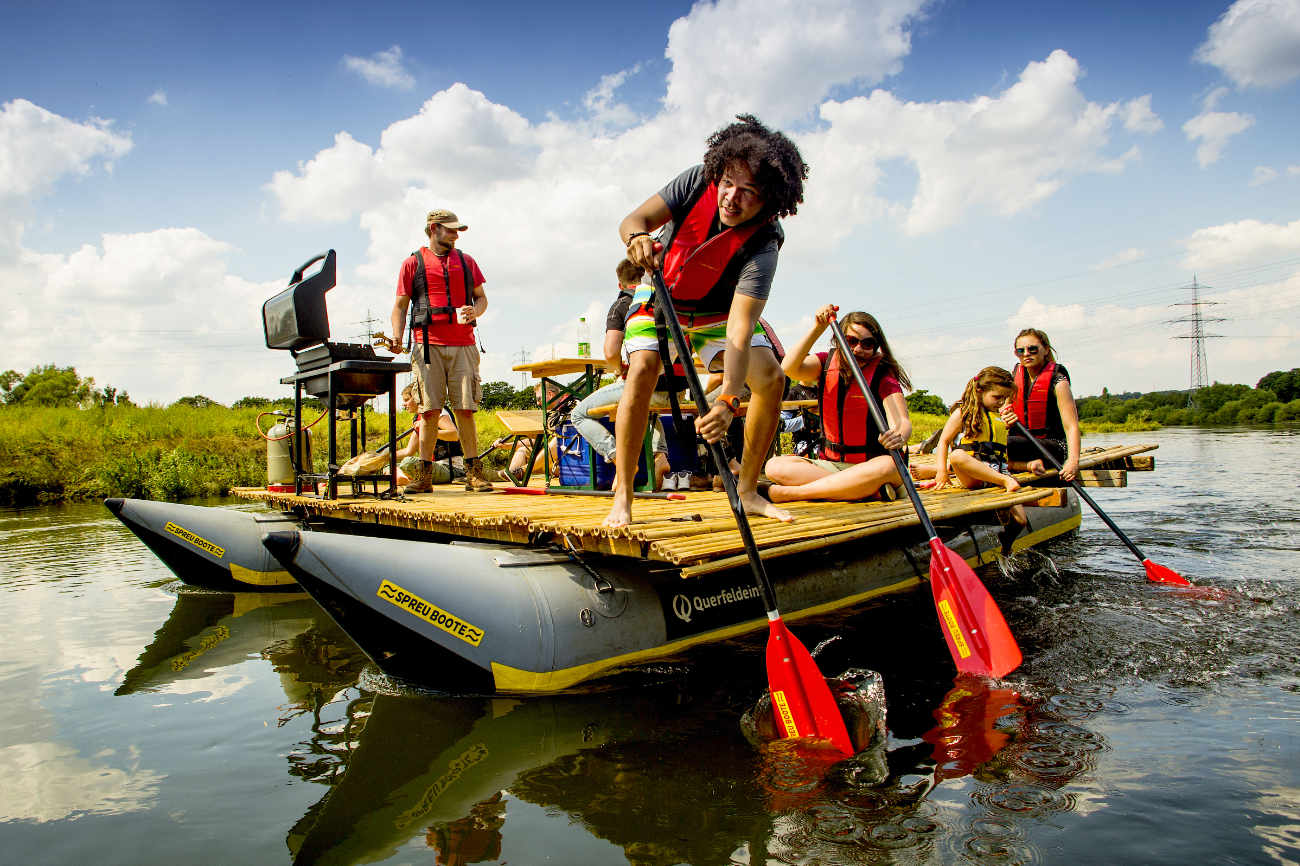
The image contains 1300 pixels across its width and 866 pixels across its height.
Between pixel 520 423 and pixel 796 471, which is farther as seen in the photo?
pixel 520 423

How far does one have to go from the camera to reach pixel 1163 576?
19.3ft

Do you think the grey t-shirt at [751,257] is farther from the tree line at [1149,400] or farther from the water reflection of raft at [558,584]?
the tree line at [1149,400]

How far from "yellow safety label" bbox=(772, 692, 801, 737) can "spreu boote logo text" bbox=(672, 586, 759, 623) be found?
0.93 meters

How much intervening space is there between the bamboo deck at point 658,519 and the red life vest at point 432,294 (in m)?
1.48

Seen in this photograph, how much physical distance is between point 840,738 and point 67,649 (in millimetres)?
5096

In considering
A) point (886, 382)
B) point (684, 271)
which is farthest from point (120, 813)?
point (886, 382)

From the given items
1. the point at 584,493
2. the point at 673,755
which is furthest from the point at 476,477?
the point at 673,755

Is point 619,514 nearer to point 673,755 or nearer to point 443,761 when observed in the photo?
point 673,755

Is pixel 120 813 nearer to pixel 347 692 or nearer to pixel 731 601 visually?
pixel 347 692

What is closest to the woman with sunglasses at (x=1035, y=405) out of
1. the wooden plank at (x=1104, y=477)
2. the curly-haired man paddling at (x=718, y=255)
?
the wooden plank at (x=1104, y=477)

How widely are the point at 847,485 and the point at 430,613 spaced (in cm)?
309

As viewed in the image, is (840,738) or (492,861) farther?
→ (840,738)

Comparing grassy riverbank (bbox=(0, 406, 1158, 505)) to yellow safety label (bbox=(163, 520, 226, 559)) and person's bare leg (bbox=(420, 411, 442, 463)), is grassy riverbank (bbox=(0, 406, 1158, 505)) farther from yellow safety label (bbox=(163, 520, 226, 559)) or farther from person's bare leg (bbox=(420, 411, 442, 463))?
person's bare leg (bbox=(420, 411, 442, 463))

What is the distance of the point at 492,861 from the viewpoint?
240cm
